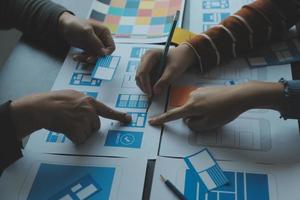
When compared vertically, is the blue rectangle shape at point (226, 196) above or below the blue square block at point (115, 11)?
below

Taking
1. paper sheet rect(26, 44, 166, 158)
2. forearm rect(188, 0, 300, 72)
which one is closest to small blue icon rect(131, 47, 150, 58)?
paper sheet rect(26, 44, 166, 158)

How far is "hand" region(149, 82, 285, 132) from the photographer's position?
66 centimetres

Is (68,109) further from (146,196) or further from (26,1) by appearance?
(26,1)

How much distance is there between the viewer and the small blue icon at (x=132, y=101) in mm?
727

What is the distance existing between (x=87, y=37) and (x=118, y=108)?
19 cm

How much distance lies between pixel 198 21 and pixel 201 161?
382 millimetres

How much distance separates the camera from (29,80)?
0.78 meters

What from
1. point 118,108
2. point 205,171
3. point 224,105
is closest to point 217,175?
point 205,171

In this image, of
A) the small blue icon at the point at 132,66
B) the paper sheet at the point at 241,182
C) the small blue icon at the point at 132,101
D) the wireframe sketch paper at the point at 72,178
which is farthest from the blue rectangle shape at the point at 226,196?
the small blue icon at the point at 132,66

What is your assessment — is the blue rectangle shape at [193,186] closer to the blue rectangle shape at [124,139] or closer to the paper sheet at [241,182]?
the paper sheet at [241,182]

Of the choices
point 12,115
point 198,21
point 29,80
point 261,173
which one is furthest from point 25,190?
point 198,21

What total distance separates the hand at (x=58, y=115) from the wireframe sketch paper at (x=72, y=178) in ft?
0.16

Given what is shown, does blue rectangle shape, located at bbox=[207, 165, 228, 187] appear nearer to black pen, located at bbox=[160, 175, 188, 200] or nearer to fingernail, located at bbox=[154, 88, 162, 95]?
black pen, located at bbox=[160, 175, 188, 200]

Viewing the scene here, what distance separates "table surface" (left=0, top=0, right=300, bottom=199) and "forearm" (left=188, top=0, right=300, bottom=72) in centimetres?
9
